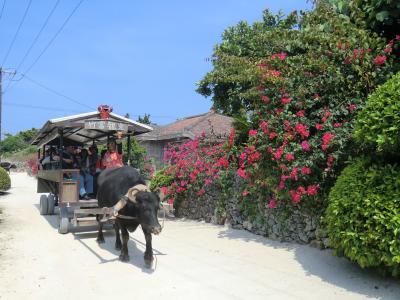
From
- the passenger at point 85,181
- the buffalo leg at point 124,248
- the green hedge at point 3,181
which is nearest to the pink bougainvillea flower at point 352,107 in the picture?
the buffalo leg at point 124,248

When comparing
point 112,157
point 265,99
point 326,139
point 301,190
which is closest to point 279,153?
point 301,190

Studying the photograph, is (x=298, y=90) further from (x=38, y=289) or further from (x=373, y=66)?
(x=38, y=289)

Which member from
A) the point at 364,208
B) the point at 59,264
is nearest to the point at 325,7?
the point at 364,208

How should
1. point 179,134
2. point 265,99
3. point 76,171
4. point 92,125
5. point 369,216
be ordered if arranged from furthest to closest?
point 179,134 → point 76,171 → point 92,125 → point 265,99 → point 369,216

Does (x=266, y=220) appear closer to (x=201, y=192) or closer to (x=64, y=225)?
(x=201, y=192)

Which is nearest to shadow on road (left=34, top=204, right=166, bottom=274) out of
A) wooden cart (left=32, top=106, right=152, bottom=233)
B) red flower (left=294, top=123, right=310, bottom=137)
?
wooden cart (left=32, top=106, right=152, bottom=233)

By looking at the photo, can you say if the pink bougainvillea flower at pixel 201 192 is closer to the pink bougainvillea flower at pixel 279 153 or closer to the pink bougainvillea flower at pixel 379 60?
the pink bougainvillea flower at pixel 279 153

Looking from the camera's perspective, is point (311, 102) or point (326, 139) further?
point (311, 102)

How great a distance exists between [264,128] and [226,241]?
8.27 ft

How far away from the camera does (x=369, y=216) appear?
A: 196 inches

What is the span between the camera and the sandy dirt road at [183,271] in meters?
5.23

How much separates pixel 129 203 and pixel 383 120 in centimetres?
381

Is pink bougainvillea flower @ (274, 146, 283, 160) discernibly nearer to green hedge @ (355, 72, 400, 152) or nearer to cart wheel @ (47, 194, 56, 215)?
green hedge @ (355, 72, 400, 152)

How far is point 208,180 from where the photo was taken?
1027cm
